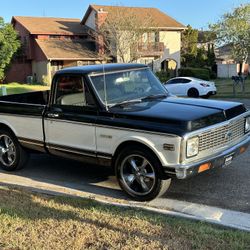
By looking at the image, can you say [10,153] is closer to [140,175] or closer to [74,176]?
[74,176]

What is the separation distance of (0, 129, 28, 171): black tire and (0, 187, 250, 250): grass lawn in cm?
238

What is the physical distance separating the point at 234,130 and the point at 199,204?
125cm

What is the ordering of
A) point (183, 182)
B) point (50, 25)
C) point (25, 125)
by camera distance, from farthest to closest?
1. point (50, 25)
2. point (25, 125)
3. point (183, 182)

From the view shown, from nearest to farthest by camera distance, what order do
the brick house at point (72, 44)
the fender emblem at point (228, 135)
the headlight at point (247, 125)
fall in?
the fender emblem at point (228, 135)
the headlight at point (247, 125)
the brick house at point (72, 44)

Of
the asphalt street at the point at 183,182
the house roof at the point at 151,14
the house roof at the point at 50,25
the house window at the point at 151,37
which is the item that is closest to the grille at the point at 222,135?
the asphalt street at the point at 183,182

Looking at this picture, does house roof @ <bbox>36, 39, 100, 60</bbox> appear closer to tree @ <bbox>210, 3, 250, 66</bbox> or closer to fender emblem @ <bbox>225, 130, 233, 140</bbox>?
tree @ <bbox>210, 3, 250, 66</bbox>

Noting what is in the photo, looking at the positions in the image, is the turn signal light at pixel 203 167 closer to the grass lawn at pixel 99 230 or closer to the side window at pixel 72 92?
the grass lawn at pixel 99 230

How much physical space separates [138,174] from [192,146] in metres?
0.92

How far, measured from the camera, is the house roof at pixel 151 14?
153ft

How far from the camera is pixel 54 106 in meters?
7.30

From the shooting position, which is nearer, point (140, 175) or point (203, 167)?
point (203, 167)

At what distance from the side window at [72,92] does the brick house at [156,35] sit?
3744 cm

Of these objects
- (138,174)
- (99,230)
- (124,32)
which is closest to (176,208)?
(138,174)

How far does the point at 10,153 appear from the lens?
8.33 m
